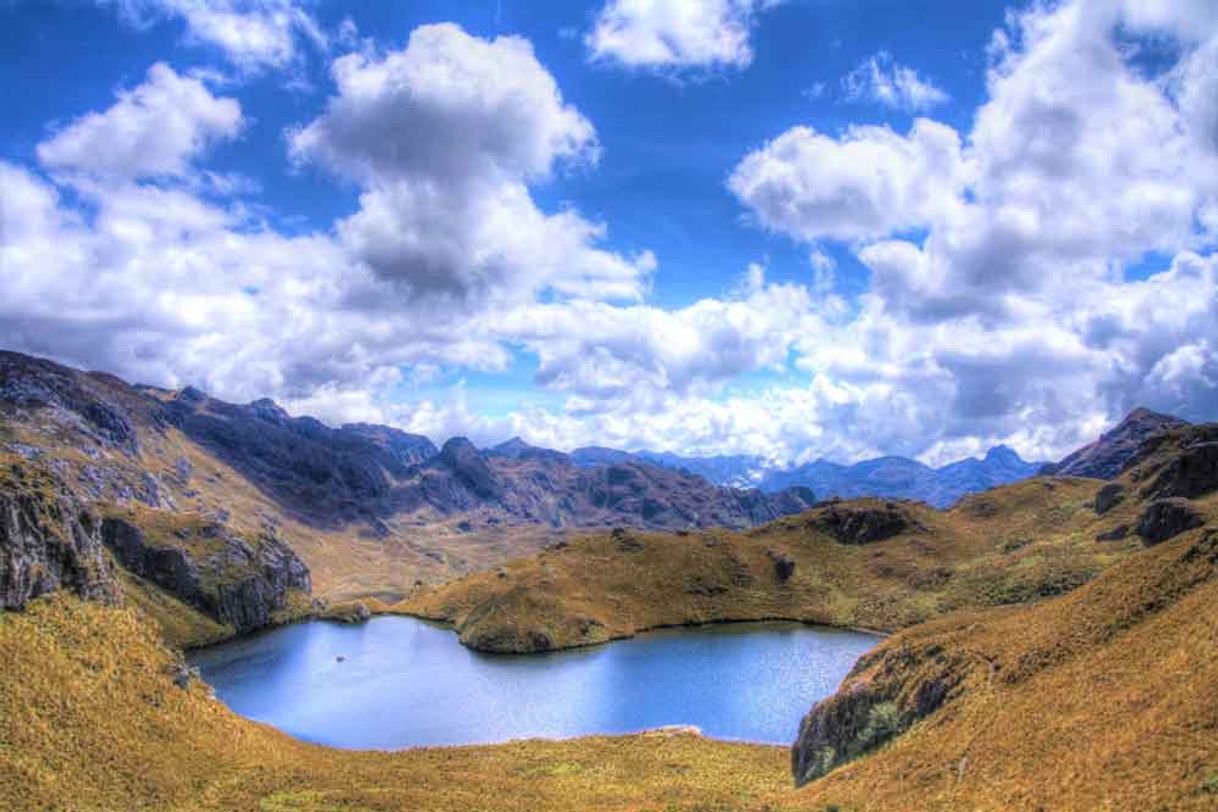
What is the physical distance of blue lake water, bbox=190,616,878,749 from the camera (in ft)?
359

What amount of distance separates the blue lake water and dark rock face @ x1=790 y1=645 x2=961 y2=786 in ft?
121

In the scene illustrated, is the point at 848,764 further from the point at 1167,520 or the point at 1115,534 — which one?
the point at 1115,534

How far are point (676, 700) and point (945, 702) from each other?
73530 millimetres

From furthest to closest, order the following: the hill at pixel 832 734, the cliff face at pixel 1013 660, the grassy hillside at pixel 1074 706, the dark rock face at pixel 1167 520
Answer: the dark rock face at pixel 1167 520, the cliff face at pixel 1013 660, the hill at pixel 832 734, the grassy hillside at pixel 1074 706

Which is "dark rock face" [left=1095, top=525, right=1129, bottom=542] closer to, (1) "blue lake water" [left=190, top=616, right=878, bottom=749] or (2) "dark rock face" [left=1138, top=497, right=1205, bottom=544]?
Result: (2) "dark rock face" [left=1138, top=497, right=1205, bottom=544]

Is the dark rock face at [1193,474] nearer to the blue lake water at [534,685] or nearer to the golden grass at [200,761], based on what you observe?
the blue lake water at [534,685]

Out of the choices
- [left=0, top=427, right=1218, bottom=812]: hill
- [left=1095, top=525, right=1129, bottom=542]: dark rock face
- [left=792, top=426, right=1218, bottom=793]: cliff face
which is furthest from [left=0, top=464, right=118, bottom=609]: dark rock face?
[left=1095, top=525, right=1129, bottom=542]: dark rock face

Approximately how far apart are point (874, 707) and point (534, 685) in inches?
3601

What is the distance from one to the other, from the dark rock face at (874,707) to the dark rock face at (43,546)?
75.8 meters

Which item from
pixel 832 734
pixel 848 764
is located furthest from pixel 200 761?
pixel 832 734

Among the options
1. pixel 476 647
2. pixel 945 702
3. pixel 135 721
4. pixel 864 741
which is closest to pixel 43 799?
pixel 135 721

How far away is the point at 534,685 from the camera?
138 metres

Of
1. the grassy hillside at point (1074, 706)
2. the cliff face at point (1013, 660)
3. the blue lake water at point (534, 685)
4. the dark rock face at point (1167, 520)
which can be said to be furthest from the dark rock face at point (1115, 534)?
the grassy hillside at point (1074, 706)

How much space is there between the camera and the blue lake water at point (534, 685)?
109312mm
